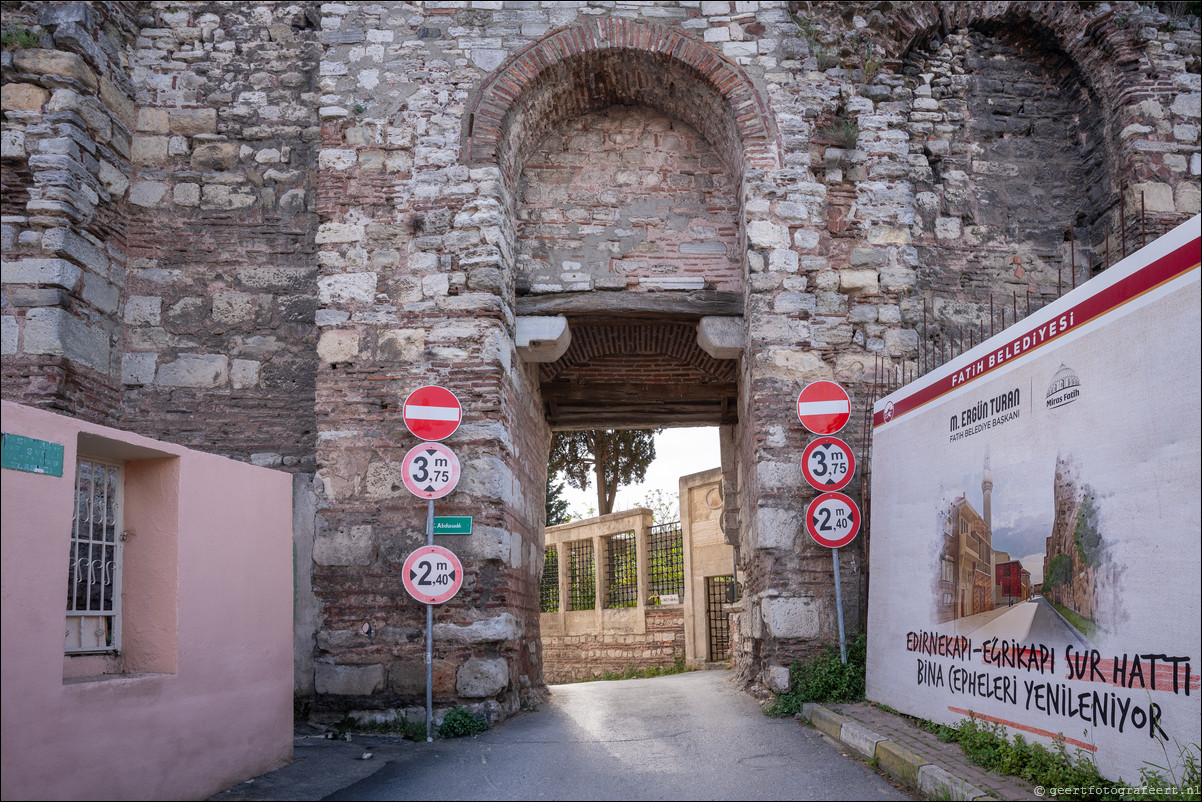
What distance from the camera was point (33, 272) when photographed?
6551 mm

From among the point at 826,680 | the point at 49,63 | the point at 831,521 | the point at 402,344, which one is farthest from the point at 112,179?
the point at 826,680

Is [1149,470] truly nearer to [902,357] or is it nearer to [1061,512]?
[1061,512]

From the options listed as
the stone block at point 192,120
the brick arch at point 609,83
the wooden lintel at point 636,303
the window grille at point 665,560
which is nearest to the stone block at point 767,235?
the brick arch at point 609,83

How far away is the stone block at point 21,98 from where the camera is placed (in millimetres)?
6805

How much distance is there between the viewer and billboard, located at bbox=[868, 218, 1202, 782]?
338 centimetres

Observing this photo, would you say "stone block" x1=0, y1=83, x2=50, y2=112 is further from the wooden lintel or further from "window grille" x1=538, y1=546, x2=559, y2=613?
"window grille" x1=538, y1=546, x2=559, y2=613

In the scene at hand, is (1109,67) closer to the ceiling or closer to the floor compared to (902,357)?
closer to the ceiling

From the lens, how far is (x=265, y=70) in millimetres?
7844

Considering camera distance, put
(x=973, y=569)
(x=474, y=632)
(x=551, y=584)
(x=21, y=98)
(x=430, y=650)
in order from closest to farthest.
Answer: (x=973, y=569) < (x=430, y=650) < (x=474, y=632) < (x=21, y=98) < (x=551, y=584)

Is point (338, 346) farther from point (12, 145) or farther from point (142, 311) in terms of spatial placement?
point (12, 145)

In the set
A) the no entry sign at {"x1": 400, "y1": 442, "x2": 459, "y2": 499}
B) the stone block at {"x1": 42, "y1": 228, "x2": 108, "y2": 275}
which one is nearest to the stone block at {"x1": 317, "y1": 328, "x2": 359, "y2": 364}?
the no entry sign at {"x1": 400, "y1": 442, "x2": 459, "y2": 499}

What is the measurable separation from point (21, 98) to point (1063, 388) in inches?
278

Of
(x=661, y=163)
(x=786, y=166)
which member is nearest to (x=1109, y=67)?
(x=786, y=166)

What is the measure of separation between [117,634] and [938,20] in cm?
762
